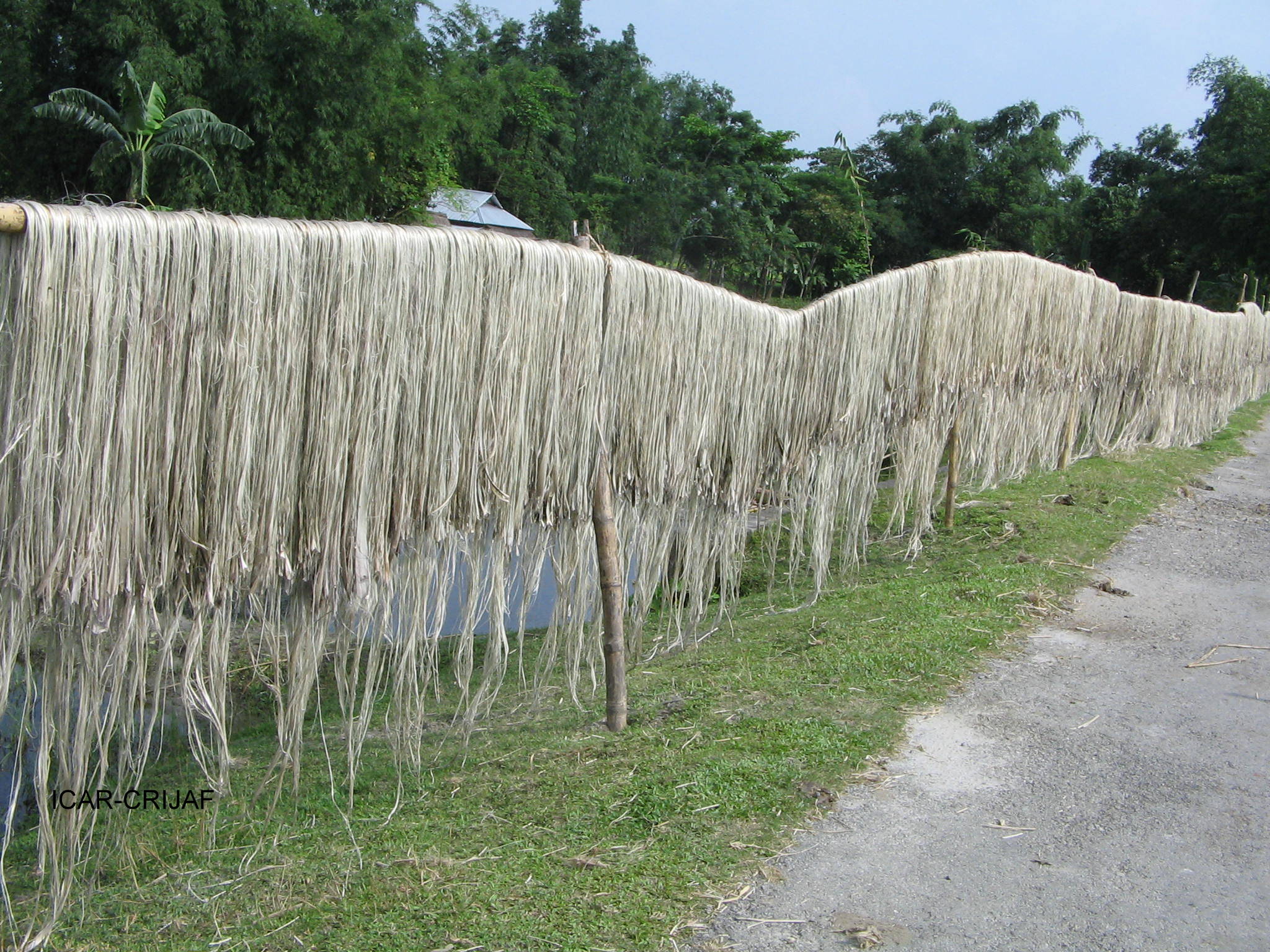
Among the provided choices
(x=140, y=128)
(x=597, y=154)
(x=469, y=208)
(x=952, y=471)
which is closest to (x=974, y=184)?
(x=597, y=154)

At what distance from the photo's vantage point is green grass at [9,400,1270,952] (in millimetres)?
2749

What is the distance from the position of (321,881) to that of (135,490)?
125 cm

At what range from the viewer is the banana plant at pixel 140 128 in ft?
59.2

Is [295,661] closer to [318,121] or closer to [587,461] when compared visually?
[587,461]

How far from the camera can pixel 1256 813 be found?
3.36 m

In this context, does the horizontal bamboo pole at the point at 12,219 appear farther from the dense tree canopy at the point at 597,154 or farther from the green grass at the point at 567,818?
the dense tree canopy at the point at 597,154

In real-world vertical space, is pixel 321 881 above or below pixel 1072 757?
below

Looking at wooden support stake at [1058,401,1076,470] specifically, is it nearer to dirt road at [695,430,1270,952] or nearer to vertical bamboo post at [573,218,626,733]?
dirt road at [695,430,1270,952]

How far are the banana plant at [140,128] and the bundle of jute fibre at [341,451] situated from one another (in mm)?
16168

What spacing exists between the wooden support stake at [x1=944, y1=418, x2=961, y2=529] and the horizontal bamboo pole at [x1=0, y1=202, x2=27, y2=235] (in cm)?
534

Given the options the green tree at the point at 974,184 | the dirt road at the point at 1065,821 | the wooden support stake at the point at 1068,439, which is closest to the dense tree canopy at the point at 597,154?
the green tree at the point at 974,184

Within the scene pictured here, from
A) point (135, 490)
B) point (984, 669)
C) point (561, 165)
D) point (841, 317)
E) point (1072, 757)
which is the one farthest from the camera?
point (561, 165)

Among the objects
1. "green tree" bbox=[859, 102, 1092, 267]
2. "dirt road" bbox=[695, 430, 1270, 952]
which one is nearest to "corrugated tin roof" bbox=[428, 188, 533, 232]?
"green tree" bbox=[859, 102, 1092, 267]


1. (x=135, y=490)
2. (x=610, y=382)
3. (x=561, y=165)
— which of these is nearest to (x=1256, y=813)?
(x=610, y=382)
